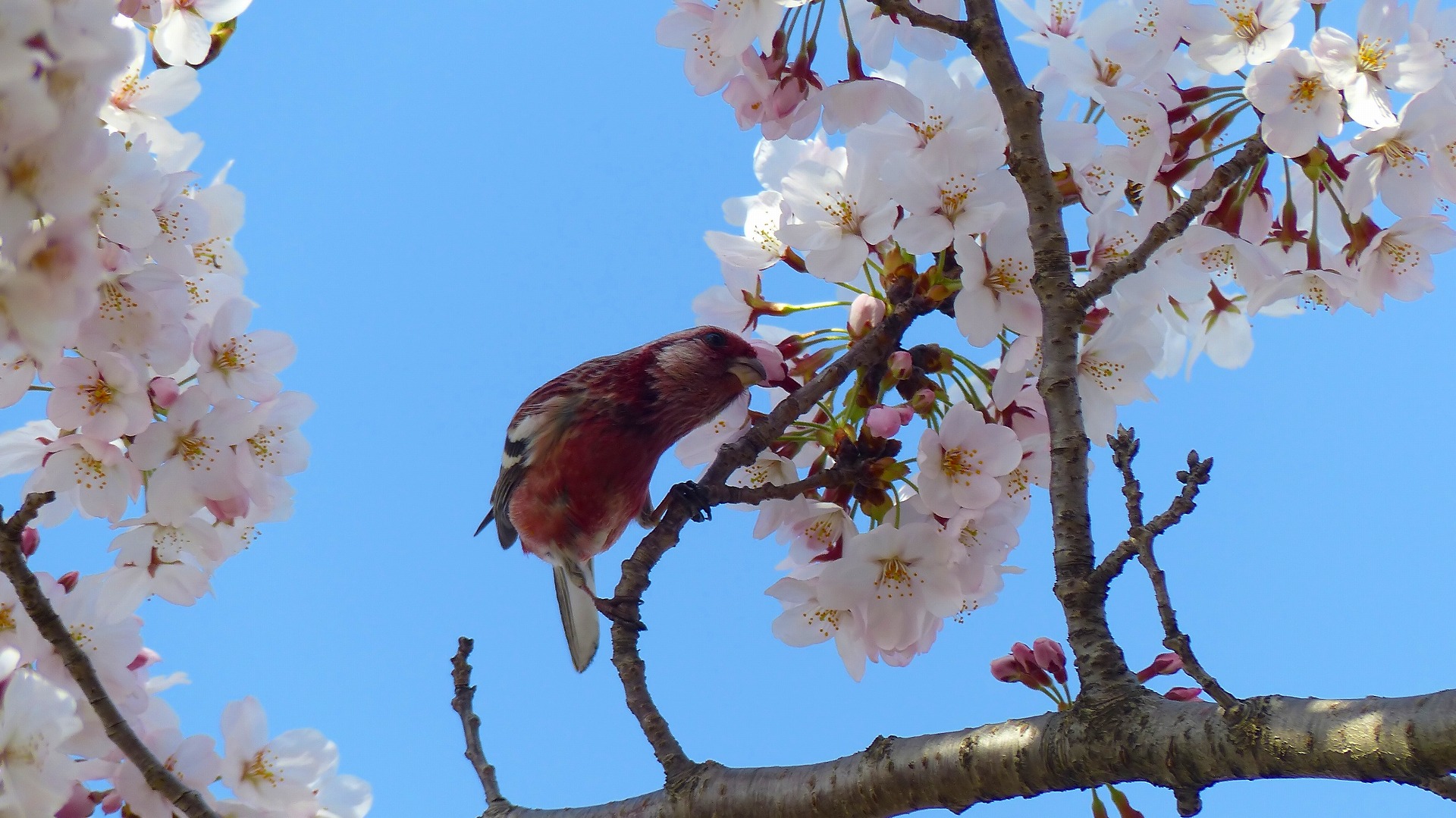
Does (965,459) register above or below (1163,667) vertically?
above

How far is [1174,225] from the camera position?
2.06 meters

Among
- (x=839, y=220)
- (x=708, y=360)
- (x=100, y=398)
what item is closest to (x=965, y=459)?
(x=839, y=220)

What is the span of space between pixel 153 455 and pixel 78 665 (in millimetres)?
417

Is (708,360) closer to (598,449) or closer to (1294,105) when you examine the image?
(598,449)

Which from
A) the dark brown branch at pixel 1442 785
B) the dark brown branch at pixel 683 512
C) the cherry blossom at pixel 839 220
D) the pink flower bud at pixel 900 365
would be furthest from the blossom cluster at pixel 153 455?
the dark brown branch at pixel 1442 785

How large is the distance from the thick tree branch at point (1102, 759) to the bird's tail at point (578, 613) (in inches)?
68.2

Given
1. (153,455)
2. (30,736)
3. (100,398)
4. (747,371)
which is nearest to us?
(30,736)

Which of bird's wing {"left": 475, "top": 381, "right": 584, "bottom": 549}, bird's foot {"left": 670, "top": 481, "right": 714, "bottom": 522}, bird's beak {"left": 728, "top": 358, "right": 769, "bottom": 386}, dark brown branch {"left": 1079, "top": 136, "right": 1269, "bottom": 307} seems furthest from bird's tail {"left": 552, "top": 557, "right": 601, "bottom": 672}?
dark brown branch {"left": 1079, "top": 136, "right": 1269, "bottom": 307}

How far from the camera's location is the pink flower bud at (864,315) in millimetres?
2570

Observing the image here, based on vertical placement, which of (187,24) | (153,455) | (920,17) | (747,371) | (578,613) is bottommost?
(153,455)

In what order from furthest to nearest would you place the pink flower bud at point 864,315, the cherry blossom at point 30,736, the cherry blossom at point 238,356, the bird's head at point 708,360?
the bird's head at point 708,360 → the pink flower bud at point 864,315 → the cherry blossom at point 238,356 → the cherry blossom at point 30,736

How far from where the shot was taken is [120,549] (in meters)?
2.39

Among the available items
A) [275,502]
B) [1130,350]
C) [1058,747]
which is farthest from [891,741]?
[275,502]

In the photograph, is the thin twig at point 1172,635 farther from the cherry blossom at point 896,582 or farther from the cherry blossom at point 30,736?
the cherry blossom at point 30,736
